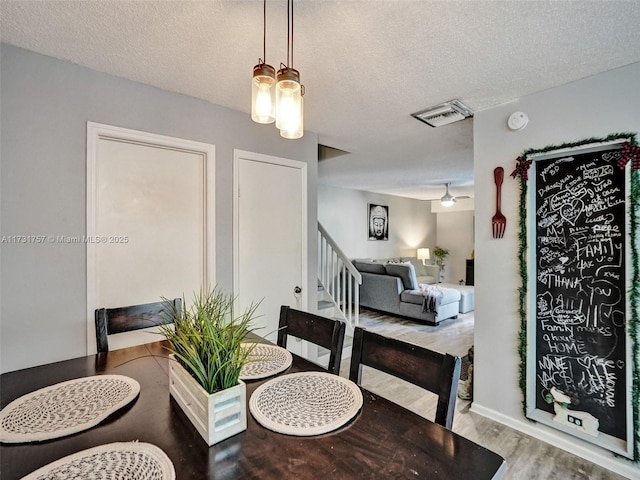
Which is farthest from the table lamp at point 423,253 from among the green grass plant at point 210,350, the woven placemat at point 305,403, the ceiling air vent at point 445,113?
the green grass plant at point 210,350

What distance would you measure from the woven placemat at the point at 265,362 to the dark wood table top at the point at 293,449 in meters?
0.30

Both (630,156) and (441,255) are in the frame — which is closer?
(630,156)

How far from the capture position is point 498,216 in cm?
232

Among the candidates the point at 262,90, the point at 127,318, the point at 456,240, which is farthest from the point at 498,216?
the point at 456,240

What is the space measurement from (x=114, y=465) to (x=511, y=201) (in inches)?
102

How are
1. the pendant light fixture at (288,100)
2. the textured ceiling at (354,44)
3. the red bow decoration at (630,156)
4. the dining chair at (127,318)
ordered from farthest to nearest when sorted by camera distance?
the red bow decoration at (630,156), the dining chair at (127,318), the textured ceiling at (354,44), the pendant light fixture at (288,100)

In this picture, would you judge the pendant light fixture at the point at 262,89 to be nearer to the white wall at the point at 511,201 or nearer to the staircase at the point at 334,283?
the white wall at the point at 511,201

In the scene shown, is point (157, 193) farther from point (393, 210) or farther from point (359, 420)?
point (393, 210)

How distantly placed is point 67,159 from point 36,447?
5.19 ft

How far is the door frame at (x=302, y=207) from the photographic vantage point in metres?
2.46

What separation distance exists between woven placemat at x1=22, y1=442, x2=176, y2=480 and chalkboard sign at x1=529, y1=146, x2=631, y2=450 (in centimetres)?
240

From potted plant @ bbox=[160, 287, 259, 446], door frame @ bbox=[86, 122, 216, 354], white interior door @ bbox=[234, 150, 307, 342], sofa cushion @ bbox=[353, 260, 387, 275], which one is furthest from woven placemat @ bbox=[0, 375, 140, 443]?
sofa cushion @ bbox=[353, 260, 387, 275]

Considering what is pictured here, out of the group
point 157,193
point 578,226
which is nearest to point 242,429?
point 157,193

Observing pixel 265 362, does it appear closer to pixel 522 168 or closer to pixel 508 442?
pixel 508 442
